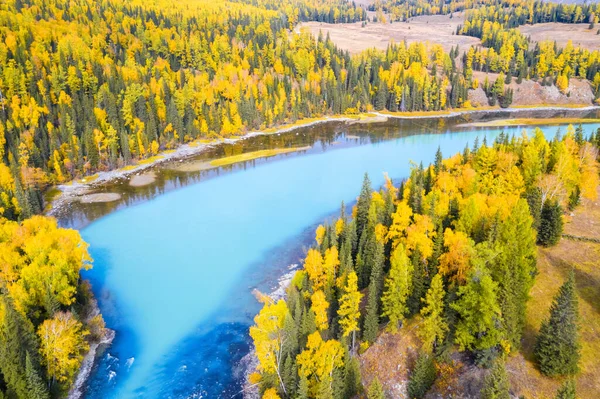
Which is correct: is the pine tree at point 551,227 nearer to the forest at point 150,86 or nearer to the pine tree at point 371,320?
the pine tree at point 371,320

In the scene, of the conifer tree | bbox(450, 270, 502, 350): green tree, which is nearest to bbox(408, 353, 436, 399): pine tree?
bbox(450, 270, 502, 350): green tree


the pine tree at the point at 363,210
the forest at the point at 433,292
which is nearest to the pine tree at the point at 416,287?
the forest at the point at 433,292

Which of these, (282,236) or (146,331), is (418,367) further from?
(282,236)

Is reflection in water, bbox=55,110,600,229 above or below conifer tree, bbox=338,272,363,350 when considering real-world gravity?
below

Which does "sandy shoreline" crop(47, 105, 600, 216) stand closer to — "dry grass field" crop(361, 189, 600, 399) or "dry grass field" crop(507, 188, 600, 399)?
"dry grass field" crop(361, 189, 600, 399)

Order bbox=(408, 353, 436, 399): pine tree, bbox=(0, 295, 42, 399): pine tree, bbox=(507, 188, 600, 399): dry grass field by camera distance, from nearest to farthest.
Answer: bbox=(507, 188, 600, 399): dry grass field, bbox=(408, 353, 436, 399): pine tree, bbox=(0, 295, 42, 399): pine tree
